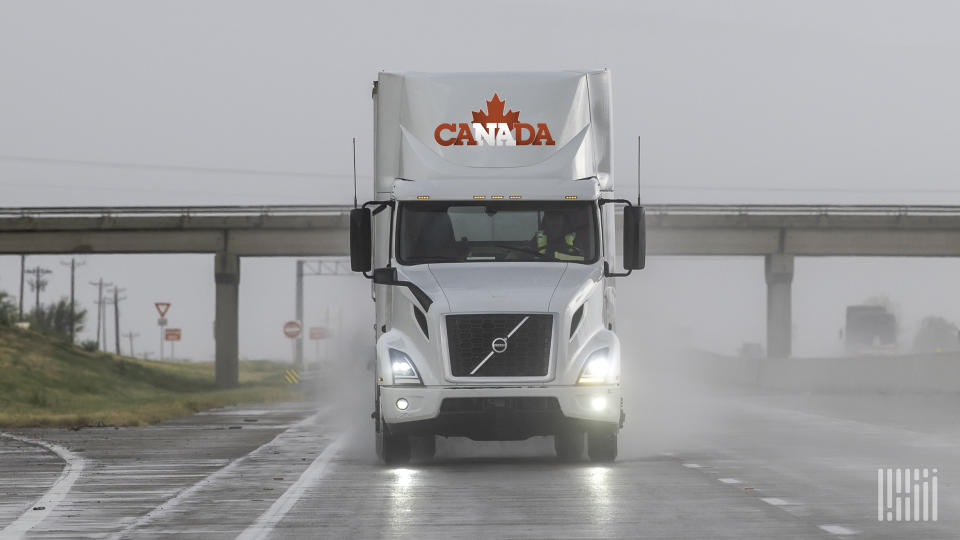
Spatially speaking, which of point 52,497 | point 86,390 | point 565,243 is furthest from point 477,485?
point 86,390

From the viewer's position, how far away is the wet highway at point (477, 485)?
12.7m

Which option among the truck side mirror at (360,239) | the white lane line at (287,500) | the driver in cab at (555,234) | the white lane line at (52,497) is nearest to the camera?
the white lane line at (287,500)

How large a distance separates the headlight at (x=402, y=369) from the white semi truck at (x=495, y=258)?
0.6 inches

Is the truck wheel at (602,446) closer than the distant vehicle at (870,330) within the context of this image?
Yes

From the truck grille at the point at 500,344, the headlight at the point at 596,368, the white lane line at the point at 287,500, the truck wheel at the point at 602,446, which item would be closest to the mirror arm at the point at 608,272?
the headlight at the point at 596,368

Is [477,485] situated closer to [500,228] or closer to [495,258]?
[495,258]

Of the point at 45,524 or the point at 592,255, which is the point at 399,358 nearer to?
the point at 592,255

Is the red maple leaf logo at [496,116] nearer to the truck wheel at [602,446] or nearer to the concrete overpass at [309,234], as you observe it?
the truck wheel at [602,446]

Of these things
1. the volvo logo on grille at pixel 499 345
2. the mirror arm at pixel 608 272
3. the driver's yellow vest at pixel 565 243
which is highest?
the driver's yellow vest at pixel 565 243

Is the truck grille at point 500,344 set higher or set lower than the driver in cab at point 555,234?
lower

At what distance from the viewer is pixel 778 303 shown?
73125 millimetres

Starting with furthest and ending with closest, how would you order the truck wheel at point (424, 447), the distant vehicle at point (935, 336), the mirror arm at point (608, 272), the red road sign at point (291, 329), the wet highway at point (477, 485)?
1. the distant vehicle at point (935, 336)
2. the red road sign at point (291, 329)
3. the truck wheel at point (424, 447)
4. the mirror arm at point (608, 272)
5. the wet highway at point (477, 485)

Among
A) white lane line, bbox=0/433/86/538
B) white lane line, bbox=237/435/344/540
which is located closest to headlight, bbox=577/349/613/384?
white lane line, bbox=237/435/344/540

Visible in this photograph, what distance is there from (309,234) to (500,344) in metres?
52.3
